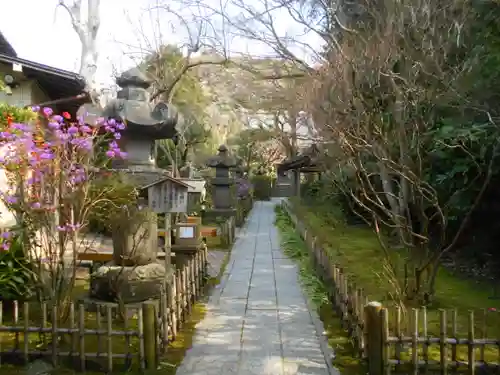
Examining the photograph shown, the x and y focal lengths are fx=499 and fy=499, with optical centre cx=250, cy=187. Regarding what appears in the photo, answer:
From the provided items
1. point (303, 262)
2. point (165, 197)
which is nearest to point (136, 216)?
point (165, 197)

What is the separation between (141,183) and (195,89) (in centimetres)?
2257

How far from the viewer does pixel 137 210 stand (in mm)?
7340

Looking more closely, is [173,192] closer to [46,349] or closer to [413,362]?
[46,349]

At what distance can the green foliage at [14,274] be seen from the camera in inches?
259

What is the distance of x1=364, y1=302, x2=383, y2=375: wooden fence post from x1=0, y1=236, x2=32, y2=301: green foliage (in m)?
4.32

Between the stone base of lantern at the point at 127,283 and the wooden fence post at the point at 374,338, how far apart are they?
2.92 m

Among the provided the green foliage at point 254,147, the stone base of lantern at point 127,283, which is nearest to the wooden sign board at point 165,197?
the stone base of lantern at point 127,283

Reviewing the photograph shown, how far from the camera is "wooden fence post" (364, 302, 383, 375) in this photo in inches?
182

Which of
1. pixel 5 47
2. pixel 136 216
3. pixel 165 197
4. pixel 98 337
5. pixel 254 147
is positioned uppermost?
pixel 254 147

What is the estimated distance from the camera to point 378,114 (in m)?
11.2

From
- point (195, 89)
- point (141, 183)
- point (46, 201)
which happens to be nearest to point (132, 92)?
point (141, 183)

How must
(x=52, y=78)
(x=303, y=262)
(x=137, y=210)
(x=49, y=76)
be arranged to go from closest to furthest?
(x=137, y=210) < (x=49, y=76) < (x=52, y=78) < (x=303, y=262)

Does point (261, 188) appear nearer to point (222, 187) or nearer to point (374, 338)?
point (222, 187)

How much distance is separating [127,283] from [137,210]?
44.4 inches
